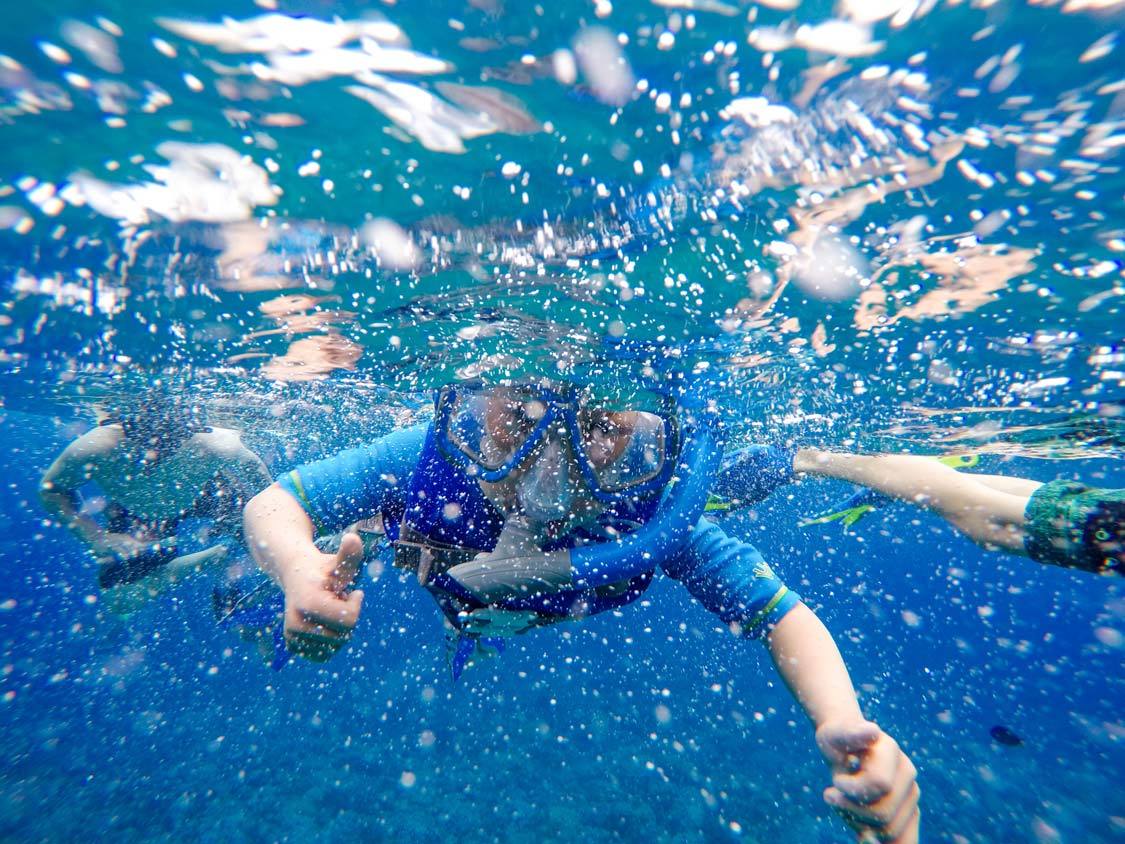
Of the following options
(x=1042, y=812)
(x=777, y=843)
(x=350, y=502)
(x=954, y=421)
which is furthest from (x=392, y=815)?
(x=1042, y=812)

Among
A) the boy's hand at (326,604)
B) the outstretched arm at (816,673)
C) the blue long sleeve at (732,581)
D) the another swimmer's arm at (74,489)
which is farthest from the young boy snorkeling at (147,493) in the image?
the outstretched arm at (816,673)

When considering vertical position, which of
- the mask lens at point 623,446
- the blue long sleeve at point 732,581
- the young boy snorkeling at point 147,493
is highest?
the mask lens at point 623,446

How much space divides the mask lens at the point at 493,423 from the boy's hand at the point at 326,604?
1443mm

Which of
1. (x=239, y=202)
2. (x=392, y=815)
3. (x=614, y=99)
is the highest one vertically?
(x=614, y=99)

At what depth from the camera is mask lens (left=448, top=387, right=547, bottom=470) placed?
349cm

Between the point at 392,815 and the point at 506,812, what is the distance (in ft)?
8.51

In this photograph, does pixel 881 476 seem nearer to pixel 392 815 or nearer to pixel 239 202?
pixel 239 202

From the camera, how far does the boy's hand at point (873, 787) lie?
1840 mm

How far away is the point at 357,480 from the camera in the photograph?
135 inches

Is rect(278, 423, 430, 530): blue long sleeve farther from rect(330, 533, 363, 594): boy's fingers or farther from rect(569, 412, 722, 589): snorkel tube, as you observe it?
rect(569, 412, 722, 589): snorkel tube

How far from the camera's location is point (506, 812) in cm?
1196

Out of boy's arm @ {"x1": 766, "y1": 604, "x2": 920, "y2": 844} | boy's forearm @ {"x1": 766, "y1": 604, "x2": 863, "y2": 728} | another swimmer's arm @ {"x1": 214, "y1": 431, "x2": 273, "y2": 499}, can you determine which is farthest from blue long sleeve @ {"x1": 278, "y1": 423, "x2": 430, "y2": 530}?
another swimmer's arm @ {"x1": 214, "y1": 431, "x2": 273, "y2": 499}

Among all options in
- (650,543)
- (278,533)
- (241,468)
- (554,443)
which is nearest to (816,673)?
(650,543)

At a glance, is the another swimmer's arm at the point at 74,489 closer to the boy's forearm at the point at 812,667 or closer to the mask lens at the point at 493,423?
the mask lens at the point at 493,423
